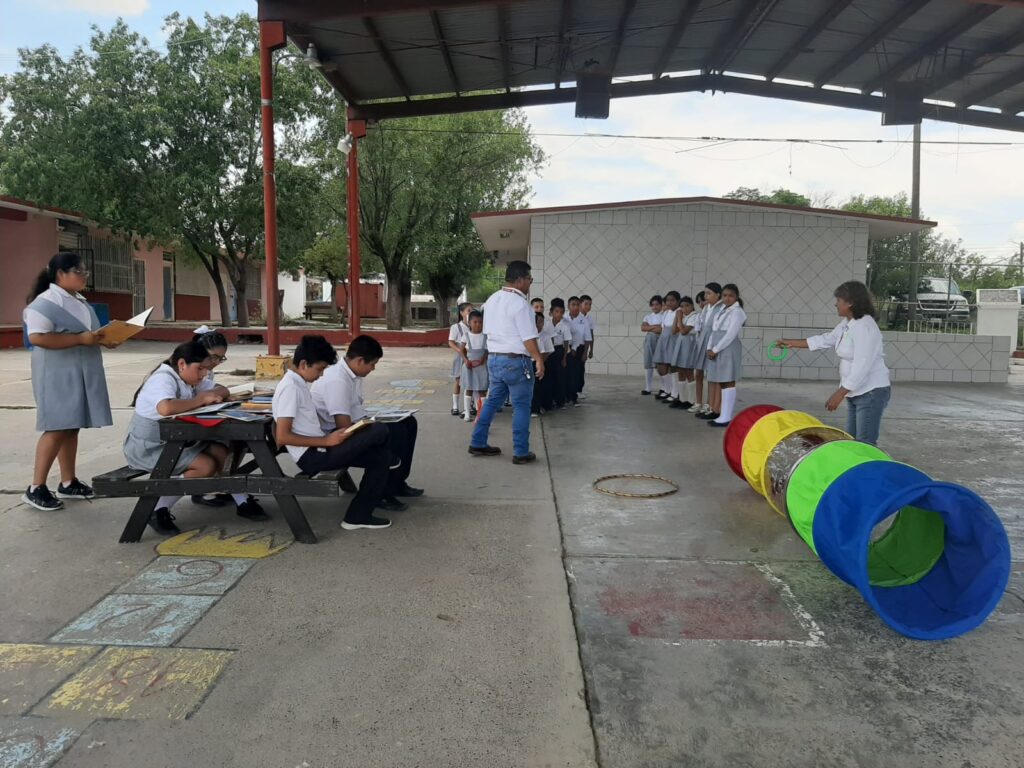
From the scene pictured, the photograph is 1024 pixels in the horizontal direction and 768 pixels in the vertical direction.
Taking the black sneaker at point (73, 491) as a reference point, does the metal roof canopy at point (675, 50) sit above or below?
above

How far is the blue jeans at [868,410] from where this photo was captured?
506cm

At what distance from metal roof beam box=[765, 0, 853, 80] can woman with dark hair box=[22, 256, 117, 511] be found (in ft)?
33.2

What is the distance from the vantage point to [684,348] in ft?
30.4

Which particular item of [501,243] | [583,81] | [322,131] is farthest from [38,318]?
[322,131]

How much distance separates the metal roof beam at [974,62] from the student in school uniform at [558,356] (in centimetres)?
750

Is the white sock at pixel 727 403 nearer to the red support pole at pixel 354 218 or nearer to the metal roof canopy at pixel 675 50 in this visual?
the metal roof canopy at pixel 675 50

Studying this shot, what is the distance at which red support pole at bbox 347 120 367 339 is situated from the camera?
13.1m

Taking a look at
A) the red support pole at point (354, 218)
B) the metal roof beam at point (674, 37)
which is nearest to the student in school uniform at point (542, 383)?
the metal roof beam at point (674, 37)

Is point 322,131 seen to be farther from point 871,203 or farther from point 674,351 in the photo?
point 871,203

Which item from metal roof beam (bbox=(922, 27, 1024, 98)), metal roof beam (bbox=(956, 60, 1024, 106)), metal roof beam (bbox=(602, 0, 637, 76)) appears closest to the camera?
metal roof beam (bbox=(922, 27, 1024, 98))

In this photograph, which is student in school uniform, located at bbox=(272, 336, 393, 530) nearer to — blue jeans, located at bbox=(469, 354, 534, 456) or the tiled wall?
blue jeans, located at bbox=(469, 354, 534, 456)

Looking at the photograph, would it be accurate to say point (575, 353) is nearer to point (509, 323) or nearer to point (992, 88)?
point (509, 323)

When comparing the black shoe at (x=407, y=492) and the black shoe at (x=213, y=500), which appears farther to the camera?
the black shoe at (x=407, y=492)

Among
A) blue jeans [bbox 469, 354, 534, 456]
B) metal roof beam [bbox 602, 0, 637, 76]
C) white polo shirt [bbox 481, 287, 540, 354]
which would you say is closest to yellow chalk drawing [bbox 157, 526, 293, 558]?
blue jeans [bbox 469, 354, 534, 456]
